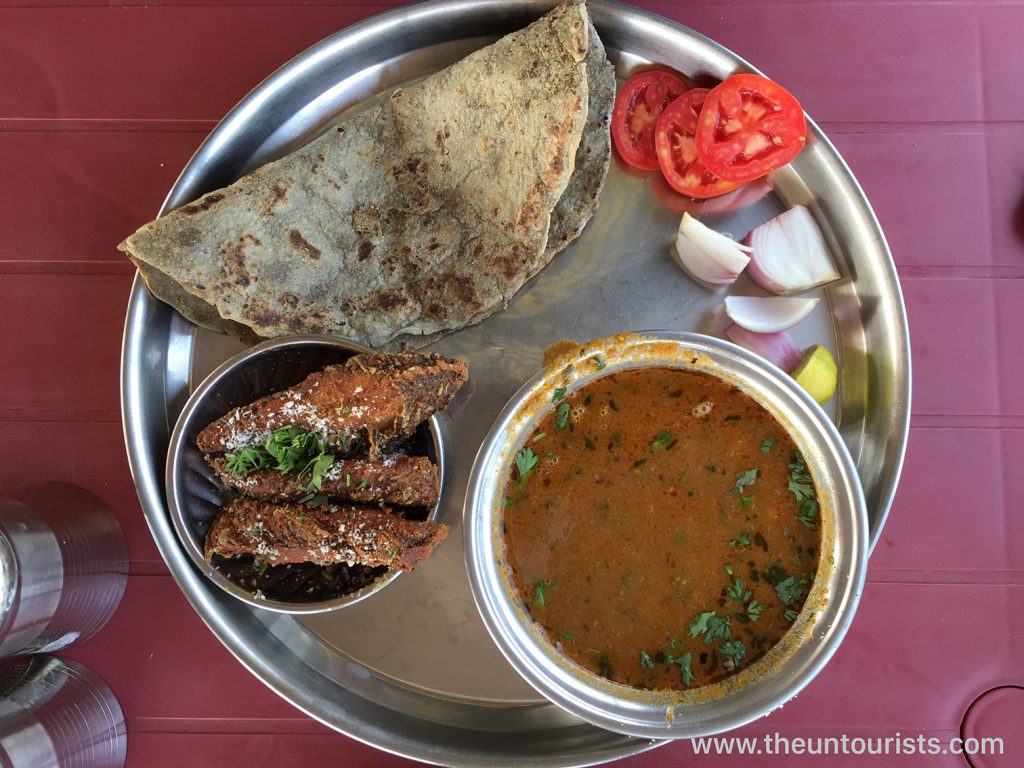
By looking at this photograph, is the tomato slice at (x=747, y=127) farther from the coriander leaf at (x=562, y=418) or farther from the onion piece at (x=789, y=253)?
the coriander leaf at (x=562, y=418)

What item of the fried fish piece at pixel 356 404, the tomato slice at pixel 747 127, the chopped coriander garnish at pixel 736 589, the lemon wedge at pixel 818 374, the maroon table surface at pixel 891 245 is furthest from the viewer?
the maroon table surface at pixel 891 245

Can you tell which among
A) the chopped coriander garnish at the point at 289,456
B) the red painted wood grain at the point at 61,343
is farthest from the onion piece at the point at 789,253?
the red painted wood grain at the point at 61,343

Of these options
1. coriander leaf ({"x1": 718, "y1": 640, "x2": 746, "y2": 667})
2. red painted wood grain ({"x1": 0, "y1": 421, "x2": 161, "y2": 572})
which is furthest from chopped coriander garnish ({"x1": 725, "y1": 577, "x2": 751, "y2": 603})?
red painted wood grain ({"x1": 0, "y1": 421, "x2": 161, "y2": 572})

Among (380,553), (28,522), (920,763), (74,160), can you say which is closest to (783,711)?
(920,763)

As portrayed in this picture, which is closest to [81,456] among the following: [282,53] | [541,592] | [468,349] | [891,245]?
[468,349]

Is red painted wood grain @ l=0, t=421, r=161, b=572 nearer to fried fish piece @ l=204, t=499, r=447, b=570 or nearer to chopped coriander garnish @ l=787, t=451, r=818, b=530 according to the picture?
fried fish piece @ l=204, t=499, r=447, b=570

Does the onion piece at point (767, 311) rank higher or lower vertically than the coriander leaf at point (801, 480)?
higher
